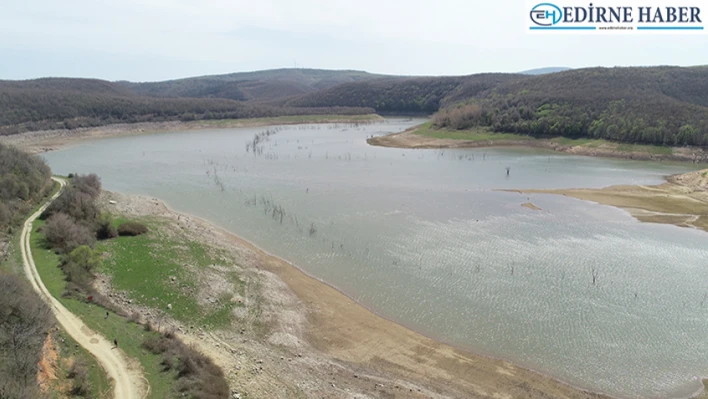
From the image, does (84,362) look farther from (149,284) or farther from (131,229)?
(131,229)

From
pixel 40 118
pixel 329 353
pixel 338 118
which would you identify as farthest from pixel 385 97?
pixel 329 353

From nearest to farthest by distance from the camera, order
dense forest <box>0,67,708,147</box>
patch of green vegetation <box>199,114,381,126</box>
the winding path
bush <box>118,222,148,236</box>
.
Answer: the winding path → bush <box>118,222,148,236</box> → dense forest <box>0,67,708,147</box> → patch of green vegetation <box>199,114,381,126</box>

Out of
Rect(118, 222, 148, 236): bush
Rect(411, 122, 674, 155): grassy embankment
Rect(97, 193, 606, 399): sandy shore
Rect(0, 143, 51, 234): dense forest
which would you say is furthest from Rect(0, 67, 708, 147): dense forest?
Rect(118, 222, 148, 236): bush

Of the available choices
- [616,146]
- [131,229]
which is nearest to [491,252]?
[131,229]

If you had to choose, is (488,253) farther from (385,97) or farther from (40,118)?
(385,97)

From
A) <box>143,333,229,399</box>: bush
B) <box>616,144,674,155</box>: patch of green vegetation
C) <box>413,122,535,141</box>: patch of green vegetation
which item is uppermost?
<box>413,122,535,141</box>: patch of green vegetation

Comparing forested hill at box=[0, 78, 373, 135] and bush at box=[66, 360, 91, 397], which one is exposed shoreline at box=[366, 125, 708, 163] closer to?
forested hill at box=[0, 78, 373, 135]

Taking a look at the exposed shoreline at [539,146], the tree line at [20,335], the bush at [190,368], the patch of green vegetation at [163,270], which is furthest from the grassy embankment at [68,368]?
the exposed shoreline at [539,146]
